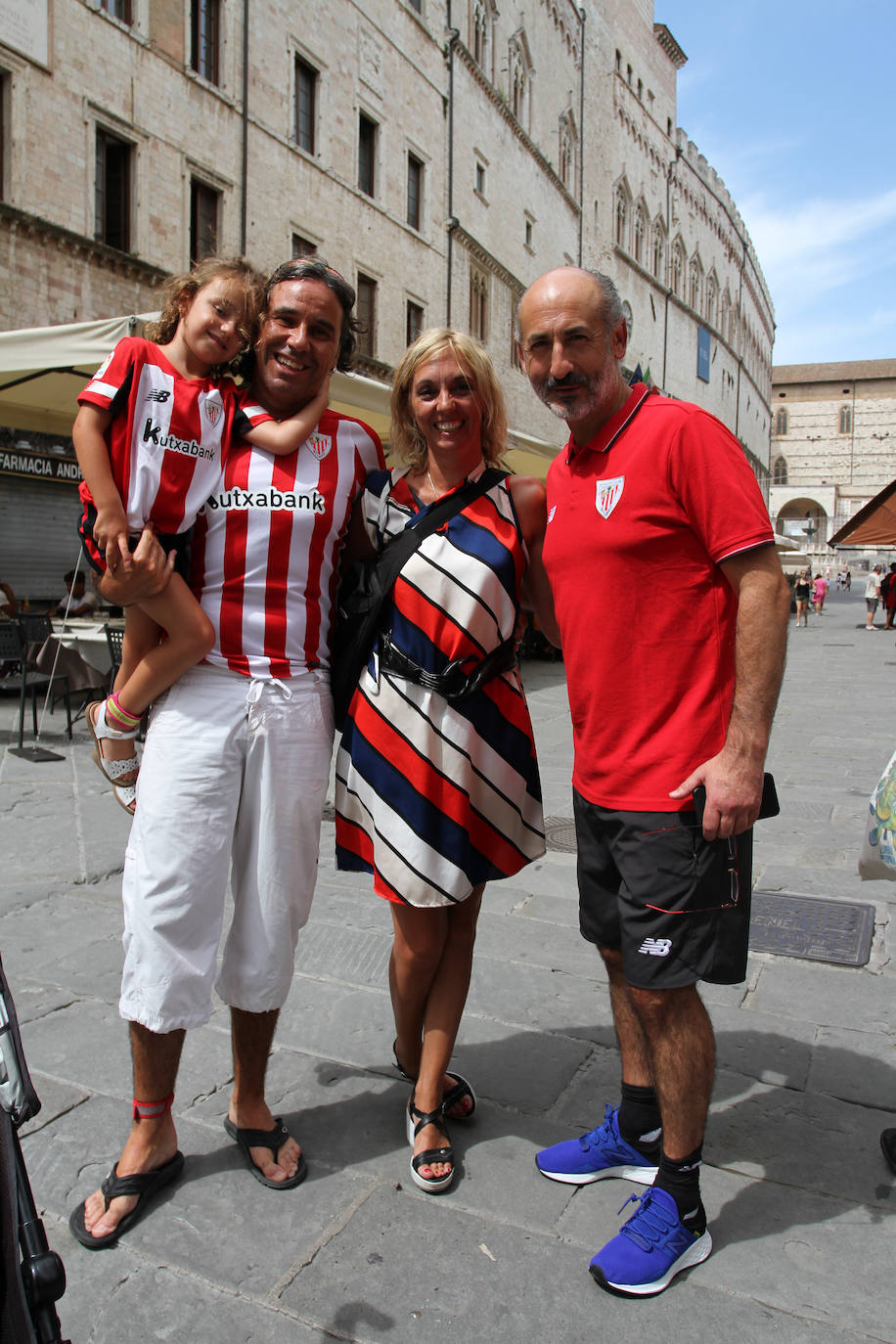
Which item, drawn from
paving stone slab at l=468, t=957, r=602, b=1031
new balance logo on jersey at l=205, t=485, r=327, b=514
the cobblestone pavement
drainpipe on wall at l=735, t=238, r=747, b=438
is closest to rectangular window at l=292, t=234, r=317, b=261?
the cobblestone pavement

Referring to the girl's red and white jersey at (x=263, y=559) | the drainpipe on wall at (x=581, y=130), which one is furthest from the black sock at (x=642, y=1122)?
the drainpipe on wall at (x=581, y=130)

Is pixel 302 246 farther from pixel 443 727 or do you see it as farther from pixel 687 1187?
pixel 687 1187

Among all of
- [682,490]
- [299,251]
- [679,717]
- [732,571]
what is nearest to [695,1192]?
[679,717]

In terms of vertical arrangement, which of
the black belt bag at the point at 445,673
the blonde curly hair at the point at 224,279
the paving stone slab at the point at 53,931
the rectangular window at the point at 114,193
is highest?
the rectangular window at the point at 114,193

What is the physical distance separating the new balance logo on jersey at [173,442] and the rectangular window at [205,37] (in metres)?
18.6

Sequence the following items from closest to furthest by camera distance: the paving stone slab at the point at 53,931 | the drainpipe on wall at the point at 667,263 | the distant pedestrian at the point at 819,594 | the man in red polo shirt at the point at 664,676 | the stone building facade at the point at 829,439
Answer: the man in red polo shirt at the point at 664,676 → the paving stone slab at the point at 53,931 → the distant pedestrian at the point at 819,594 → the drainpipe on wall at the point at 667,263 → the stone building facade at the point at 829,439

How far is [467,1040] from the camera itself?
2885 millimetres

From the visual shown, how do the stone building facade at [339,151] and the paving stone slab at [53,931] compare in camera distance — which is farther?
the stone building facade at [339,151]

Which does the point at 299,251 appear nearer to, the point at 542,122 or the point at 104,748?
the point at 542,122

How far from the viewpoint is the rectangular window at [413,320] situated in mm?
24688

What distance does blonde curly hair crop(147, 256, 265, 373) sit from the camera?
87.3 inches

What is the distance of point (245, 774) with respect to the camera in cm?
215

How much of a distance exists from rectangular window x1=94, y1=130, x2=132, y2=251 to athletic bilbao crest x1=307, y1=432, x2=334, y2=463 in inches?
622

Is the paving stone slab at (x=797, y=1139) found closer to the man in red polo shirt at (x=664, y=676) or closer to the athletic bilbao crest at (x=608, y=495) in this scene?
the man in red polo shirt at (x=664, y=676)
